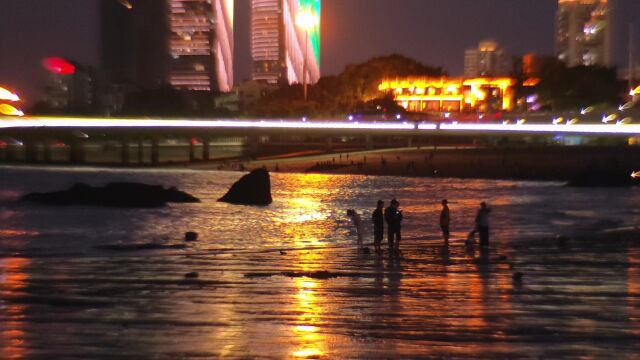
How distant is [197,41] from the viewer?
619 ft

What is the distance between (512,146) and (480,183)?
1855 cm

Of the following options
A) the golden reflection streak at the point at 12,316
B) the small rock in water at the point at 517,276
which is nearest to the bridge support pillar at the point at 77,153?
the golden reflection streak at the point at 12,316

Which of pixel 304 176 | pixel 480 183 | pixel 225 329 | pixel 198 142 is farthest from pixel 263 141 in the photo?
pixel 225 329

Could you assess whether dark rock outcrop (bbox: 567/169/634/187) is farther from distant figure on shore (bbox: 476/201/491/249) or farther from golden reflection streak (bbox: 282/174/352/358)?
distant figure on shore (bbox: 476/201/491/249)

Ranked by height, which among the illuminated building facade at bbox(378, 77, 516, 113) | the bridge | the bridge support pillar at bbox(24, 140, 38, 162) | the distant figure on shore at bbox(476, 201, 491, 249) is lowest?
the distant figure on shore at bbox(476, 201, 491, 249)

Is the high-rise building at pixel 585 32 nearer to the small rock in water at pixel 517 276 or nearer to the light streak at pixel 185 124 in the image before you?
the light streak at pixel 185 124

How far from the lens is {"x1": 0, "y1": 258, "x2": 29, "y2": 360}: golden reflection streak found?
28.2 feet

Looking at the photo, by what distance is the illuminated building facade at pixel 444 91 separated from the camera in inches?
4294

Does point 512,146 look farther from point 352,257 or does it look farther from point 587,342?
point 587,342

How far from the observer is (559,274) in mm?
14062

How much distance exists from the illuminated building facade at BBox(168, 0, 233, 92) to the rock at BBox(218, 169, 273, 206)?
149159 mm

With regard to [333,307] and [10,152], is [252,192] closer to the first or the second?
[333,307]

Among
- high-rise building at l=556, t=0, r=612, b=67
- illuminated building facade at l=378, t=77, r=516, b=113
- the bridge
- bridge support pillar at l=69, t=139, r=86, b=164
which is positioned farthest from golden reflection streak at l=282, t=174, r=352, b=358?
high-rise building at l=556, t=0, r=612, b=67

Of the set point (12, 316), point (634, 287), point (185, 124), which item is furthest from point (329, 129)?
point (12, 316)
